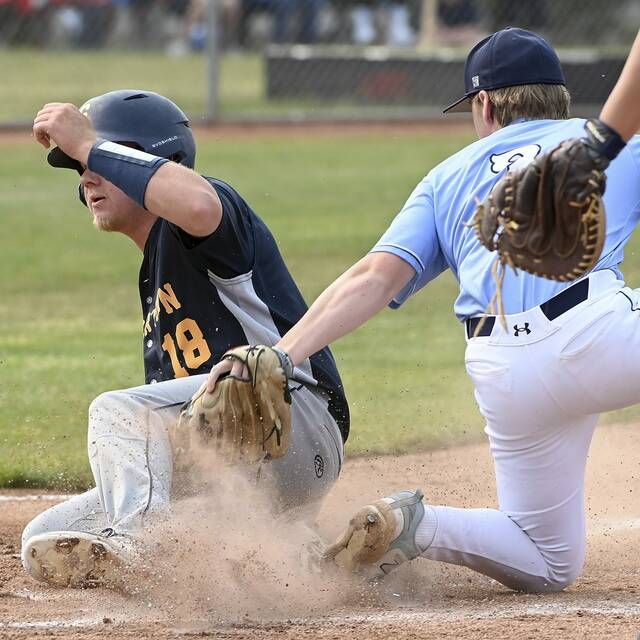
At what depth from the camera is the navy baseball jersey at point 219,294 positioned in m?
3.72

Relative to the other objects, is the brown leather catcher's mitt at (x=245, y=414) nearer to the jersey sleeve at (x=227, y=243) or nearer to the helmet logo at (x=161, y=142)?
the jersey sleeve at (x=227, y=243)

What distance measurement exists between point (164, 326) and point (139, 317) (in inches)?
170

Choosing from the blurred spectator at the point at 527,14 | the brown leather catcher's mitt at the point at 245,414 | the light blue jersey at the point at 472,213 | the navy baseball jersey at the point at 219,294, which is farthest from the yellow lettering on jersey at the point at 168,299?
the blurred spectator at the point at 527,14

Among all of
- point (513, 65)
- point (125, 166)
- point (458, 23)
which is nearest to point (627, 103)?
point (513, 65)

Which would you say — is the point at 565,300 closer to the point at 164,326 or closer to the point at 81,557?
the point at 164,326

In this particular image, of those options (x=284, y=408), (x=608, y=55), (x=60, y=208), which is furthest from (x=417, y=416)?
(x=608, y=55)

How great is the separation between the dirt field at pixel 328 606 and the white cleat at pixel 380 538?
0.28 feet

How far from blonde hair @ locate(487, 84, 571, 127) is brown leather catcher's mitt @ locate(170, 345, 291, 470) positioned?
3.28ft

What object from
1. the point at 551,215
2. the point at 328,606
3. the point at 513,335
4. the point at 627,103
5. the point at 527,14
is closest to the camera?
the point at 627,103

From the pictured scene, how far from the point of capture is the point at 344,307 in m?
3.38

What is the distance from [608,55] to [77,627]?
15.0 meters

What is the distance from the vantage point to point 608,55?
1711 centimetres

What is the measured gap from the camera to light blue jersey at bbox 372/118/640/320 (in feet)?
11.4

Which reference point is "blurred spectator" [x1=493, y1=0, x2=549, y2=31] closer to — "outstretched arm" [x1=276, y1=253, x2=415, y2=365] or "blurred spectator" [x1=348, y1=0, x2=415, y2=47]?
"blurred spectator" [x1=348, y1=0, x2=415, y2=47]
